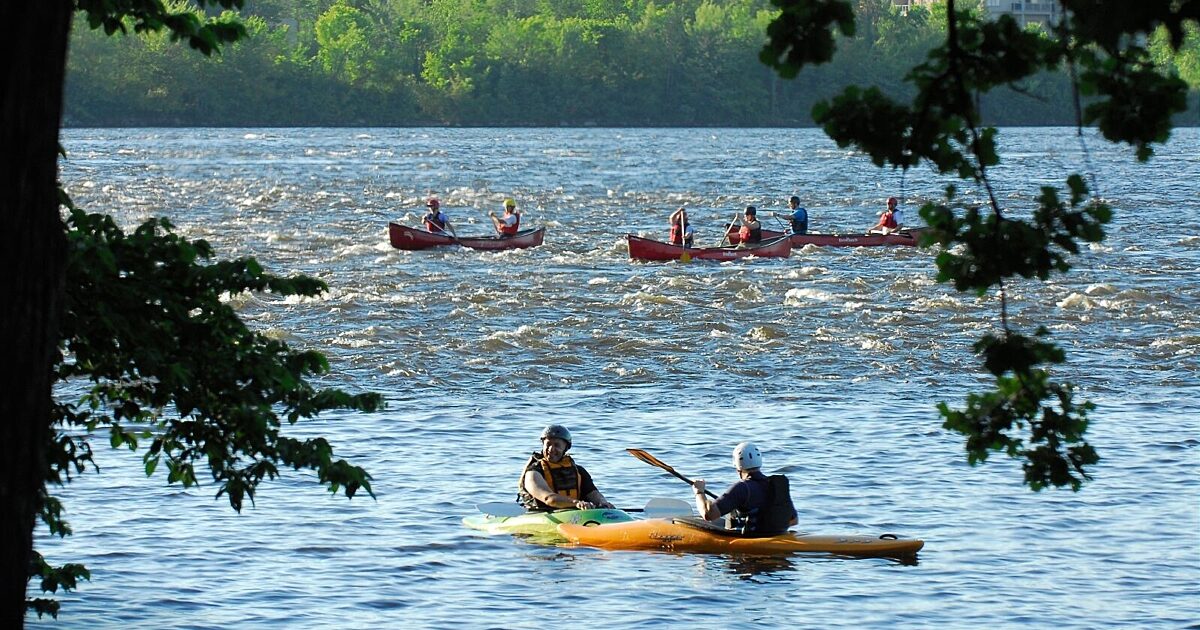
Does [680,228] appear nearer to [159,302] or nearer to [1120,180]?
[159,302]

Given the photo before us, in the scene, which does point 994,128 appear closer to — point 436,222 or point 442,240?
point 442,240

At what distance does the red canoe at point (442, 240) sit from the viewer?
124 ft

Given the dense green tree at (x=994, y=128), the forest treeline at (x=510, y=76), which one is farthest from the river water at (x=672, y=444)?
the forest treeline at (x=510, y=76)

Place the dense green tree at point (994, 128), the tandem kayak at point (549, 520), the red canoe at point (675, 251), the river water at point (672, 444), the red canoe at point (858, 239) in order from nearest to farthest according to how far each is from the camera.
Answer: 1. the dense green tree at point (994, 128)
2. the river water at point (672, 444)
3. the tandem kayak at point (549, 520)
4. the red canoe at point (675, 251)
5. the red canoe at point (858, 239)

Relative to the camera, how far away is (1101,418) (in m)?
19.9

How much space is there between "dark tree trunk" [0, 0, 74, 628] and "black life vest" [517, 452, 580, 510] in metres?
8.97

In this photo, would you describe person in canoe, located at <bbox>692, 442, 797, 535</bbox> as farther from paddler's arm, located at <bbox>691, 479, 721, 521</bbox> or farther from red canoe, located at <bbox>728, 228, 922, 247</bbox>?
red canoe, located at <bbox>728, 228, 922, 247</bbox>

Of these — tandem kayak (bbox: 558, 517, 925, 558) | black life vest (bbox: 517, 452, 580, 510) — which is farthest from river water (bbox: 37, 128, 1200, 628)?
black life vest (bbox: 517, 452, 580, 510)

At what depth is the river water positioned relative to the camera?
1323 cm

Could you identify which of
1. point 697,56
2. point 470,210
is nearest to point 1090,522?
point 470,210

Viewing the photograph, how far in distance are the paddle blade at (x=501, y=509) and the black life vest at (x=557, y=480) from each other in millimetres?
104

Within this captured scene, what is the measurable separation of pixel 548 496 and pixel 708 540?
1.45m

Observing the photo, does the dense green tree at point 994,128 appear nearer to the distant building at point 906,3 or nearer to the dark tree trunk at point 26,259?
the dark tree trunk at point 26,259

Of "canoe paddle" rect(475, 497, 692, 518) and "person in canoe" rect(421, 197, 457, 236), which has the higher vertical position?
"person in canoe" rect(421, 197, 457, 236)
